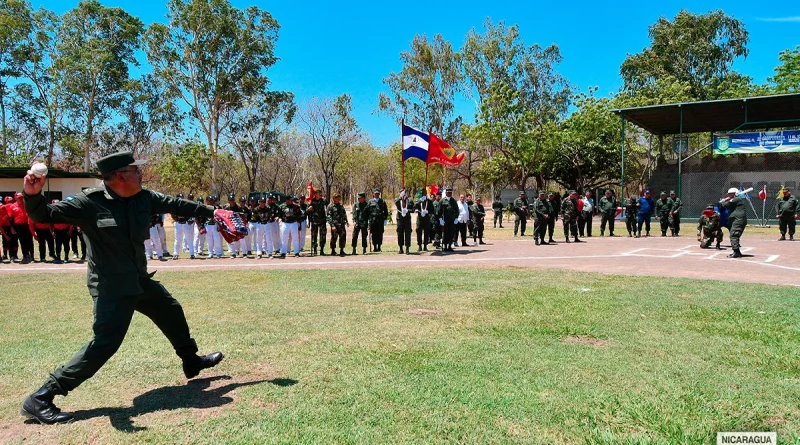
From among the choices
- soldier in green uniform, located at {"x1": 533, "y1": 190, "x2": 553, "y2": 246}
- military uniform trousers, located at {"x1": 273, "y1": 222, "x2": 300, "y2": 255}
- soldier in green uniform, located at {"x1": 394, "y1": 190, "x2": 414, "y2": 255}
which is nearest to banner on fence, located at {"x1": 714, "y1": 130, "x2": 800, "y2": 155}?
soldier in green uniform, located at {"x1": 533, "y1": 190, "x2": 553, "y2": 246}

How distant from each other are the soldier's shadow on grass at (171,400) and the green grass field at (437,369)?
0.02 m

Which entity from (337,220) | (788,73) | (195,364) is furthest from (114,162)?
(788,73)

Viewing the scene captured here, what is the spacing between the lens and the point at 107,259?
3955 millimetres

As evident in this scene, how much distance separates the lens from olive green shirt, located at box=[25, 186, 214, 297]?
385cm

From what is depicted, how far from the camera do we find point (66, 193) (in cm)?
3353

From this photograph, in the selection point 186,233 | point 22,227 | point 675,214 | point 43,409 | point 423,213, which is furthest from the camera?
point 675,214

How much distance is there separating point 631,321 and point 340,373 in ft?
11.9

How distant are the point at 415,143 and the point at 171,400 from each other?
12.0 m

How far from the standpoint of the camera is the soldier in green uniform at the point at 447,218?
1543 centimetres

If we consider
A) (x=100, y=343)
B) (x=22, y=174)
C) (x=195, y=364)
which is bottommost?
(x=195, y=364)

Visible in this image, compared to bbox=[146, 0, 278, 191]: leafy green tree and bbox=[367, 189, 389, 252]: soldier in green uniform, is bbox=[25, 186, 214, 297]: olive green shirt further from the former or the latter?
bbox=[146, 0, 278, 191]: leafy green tree

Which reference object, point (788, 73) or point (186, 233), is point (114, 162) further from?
point (788, 73)

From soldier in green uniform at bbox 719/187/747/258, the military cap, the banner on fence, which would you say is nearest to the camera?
the military cap

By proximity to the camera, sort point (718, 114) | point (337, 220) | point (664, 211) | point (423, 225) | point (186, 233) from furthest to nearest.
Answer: point (718, 114)
point (664, 211)
point (423, 225)
point (186, 233)
point (337, 220)
